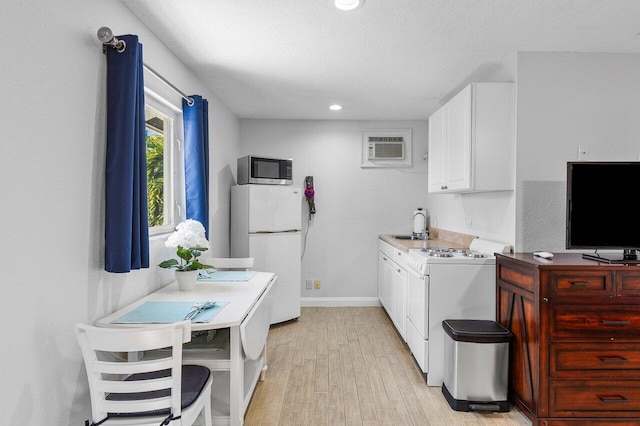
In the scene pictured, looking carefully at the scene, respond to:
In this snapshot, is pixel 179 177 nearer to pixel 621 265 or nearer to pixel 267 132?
pixel 267 132

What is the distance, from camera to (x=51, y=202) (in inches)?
60.2

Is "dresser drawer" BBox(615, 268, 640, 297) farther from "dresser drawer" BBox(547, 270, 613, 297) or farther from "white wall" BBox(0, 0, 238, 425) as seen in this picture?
"white wall" BBox(0, 0, 238, 425)

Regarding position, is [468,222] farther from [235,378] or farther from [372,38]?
[235,378]

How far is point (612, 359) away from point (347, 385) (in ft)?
5.48

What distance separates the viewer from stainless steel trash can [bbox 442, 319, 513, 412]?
245 centimetres

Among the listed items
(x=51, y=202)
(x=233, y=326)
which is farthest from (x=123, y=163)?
(x=233, y=326)

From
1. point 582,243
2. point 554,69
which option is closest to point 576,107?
point 554,69

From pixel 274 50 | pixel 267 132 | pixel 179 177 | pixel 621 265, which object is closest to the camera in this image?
pixel 621 265

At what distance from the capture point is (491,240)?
3.17 m

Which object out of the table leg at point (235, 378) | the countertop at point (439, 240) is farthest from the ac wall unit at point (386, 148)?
the table leg at point (235, 378)

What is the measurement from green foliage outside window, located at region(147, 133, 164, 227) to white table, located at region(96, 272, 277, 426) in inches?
22.1

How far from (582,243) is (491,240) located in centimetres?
82

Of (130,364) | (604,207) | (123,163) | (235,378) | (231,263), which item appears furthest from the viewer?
(231,263)

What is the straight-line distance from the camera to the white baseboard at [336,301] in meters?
4.93
